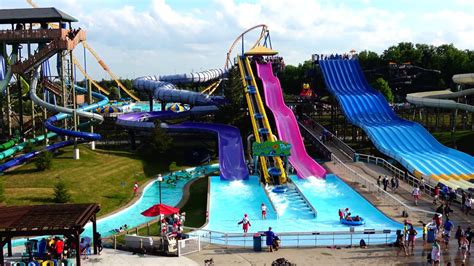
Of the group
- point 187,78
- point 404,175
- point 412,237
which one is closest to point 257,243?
point 412,237

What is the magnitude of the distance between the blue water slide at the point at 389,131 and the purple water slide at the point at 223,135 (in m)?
11.5

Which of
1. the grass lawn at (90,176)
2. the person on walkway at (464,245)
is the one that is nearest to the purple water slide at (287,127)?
the grass lawn at (90,176)

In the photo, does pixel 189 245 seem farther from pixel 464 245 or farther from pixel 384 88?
pixel 384 88

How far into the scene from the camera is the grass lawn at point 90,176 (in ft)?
102

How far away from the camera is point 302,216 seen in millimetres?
29031

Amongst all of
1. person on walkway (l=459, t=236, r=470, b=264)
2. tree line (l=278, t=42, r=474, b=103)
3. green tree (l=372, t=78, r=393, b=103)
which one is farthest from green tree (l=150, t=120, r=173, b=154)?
green tree (l=372, t=78, r=393, b=103)

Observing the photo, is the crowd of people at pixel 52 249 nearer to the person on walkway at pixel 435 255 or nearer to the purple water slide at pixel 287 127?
the person on walkway at pixel 435 255

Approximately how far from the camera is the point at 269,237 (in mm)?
21234

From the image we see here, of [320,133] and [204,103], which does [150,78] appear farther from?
[320,133]

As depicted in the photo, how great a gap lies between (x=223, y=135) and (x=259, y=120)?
138 inches

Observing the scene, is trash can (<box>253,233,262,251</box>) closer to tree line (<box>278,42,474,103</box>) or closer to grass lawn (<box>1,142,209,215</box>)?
grass lawn (<box>1,142,209,215</box>)

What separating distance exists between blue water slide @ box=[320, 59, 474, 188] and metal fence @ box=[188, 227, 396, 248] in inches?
507

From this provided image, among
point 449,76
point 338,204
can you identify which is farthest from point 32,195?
point 449,76

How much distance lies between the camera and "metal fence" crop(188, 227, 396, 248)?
21.9 m
